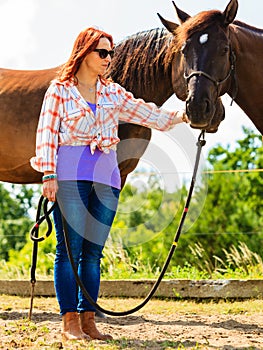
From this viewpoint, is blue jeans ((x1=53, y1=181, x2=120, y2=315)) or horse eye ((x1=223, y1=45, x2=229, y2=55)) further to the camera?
horse eye ((x1=223, y1=45, x2=229, y2=55))

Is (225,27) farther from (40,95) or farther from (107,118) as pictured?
(40,95)

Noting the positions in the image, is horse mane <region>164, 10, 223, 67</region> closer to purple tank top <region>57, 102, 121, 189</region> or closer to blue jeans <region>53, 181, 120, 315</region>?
purple tank top <region>57, 102, 121, 189</region>

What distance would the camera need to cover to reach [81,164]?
3.34m

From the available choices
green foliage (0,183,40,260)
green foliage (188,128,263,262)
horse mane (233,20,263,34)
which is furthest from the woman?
green foliage (0,183,40,260)

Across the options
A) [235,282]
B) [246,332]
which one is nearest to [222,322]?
[246,332]

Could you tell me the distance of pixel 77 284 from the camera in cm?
350

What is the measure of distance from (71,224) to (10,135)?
1523mm

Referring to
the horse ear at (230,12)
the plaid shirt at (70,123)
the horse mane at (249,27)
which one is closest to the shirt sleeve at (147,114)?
the plaid shirt at (70,123)

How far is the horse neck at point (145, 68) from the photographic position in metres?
4.27

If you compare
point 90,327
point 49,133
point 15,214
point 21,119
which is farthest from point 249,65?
point 15,214

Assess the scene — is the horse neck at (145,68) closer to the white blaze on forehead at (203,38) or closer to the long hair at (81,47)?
the white blaze on forehead at (203,38)

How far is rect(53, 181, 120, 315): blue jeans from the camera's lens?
3.32 m

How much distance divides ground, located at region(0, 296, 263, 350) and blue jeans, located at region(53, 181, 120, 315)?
28cm

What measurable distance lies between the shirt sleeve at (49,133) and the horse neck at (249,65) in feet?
3.99
